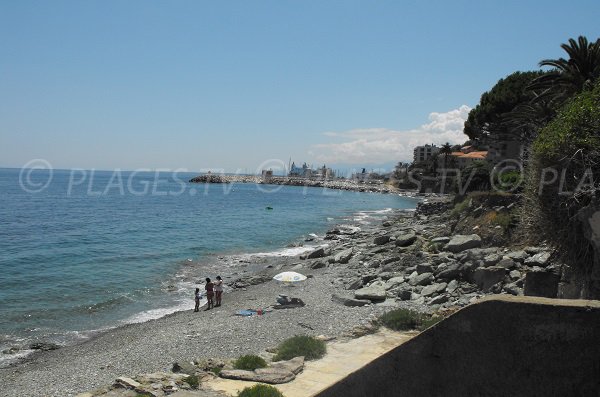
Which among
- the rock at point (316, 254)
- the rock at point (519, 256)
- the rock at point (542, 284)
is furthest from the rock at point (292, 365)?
the rock at point (316, 254)

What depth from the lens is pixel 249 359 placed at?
11.1 metres

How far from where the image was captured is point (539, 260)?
14.8 m

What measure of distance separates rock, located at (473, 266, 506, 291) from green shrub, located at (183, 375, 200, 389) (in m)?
9.98

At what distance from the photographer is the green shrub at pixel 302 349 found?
1137 cm

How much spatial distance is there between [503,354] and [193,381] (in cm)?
794

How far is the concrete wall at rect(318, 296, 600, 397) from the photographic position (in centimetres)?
359

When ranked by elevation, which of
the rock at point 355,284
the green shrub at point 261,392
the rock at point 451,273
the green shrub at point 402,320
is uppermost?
the rock at point 451,273

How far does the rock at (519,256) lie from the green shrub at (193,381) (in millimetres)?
11407

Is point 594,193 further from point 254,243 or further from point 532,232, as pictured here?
point 254,243

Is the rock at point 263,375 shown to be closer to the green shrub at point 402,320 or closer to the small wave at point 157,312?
the green shrub at point 402,320

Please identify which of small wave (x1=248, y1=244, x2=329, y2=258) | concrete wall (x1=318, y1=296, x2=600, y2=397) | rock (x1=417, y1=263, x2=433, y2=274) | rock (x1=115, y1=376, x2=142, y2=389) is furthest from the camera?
small wave (x1=248, y1=244, x2=329, y2=258)

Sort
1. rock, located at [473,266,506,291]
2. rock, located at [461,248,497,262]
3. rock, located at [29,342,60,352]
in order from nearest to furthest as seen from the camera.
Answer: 1. rock, located at [473,266,506,291]
2. rock, located at [29,342,60,352]
3. rock, located at [461,248,497,262]

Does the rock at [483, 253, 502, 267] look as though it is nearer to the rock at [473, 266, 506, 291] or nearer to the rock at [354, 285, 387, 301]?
the rock at [473, 266, 506, 291]
